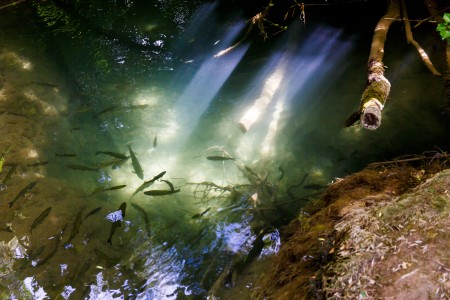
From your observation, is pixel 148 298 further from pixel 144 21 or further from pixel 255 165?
pixel 144 21

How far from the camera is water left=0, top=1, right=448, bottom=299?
411cm

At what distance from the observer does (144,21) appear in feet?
26.4

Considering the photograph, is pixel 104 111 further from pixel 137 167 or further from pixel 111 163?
pixel 137 167

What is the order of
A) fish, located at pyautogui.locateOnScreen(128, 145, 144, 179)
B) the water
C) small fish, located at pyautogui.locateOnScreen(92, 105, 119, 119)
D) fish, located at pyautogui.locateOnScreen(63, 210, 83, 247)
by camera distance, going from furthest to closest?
small fish, located at pyautogui.locateOnScreen(92, 105, 119, 119) < fish, located at pyautogui.locateOnScreen(128, 145, 144, 179) < fish, located at pyautogui.locateOnScreen(63, 210, 83, 247) < the water

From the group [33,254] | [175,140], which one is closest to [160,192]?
[175,140]

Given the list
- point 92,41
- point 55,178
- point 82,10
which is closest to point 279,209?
point 55,178

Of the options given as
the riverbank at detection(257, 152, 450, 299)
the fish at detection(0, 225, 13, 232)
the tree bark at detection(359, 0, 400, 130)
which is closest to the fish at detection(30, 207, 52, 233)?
the fish at detection(0, 225, 13, 232)

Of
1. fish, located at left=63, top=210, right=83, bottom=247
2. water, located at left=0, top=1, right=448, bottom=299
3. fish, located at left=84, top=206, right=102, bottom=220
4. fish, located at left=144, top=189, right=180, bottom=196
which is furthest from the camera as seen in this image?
fish, located at left=144, top=189, right=180, bottom=196

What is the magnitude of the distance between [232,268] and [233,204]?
105cm

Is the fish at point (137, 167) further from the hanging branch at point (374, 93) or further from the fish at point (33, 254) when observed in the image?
the hanging branch at point (374, 93)

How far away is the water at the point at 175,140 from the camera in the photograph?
4105 mm

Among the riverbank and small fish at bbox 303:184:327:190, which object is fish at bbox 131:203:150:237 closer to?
the riverbank

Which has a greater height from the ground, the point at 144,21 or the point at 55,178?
the point at 144,21

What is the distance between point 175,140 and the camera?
565 cm
